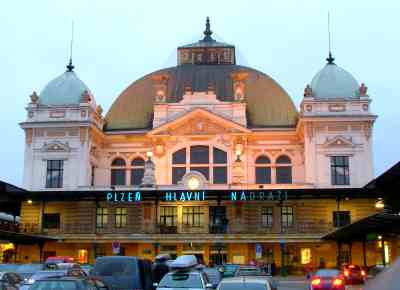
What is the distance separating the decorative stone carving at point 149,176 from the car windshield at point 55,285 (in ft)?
149

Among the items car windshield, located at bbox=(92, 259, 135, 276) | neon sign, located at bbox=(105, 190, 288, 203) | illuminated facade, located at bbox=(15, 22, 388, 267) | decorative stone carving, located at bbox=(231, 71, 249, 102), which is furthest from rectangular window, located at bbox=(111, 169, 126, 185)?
car windshield, located at bbox=(92, 259, 135, 276)

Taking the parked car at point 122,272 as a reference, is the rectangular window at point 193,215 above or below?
above

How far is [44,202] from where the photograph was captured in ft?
190

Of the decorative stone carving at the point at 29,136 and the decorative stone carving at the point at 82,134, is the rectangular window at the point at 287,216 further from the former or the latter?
the decorative stone carving at the point at 29,136

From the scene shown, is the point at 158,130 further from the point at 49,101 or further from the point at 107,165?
the point at 49,101

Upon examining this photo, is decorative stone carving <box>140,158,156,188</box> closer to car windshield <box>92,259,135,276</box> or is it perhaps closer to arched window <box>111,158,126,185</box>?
arched window <box>111,158,126,185</box>

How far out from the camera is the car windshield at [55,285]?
45.1ft

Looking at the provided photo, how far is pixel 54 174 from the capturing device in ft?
209

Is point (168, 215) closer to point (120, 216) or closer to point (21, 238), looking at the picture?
point (120, 216)

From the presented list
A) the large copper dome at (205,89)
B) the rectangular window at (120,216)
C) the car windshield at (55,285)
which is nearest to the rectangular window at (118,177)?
the large copper dome at (205,89)

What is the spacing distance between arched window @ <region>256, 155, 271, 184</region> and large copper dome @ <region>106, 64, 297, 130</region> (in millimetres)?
4172

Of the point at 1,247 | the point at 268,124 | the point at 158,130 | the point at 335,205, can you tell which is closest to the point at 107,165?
the point at 158,130

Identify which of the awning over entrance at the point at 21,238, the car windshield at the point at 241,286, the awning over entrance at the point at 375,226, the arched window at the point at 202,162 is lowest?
the car windshield at the point at 241,286

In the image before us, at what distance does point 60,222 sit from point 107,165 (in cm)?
1015
